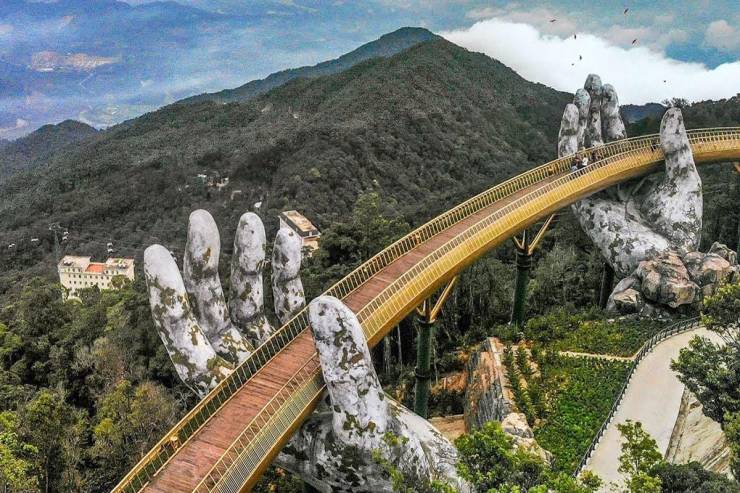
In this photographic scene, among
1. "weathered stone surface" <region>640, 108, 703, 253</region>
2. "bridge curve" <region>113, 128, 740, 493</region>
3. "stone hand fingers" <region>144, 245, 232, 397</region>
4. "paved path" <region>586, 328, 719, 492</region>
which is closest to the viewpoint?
"bridge curve" <region>113, 128, 740, 493</region>

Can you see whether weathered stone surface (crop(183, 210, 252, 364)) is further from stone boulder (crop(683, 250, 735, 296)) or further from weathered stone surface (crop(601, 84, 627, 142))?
weathered stone surface (crop(601, 84, 627, 142))

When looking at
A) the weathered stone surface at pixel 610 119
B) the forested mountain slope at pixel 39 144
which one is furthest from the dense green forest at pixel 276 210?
the forested mountain slope at pixel 39 144

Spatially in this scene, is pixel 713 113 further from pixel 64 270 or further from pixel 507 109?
pixel 64 270

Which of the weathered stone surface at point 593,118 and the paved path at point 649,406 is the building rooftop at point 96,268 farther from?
the paved path at point 649,406

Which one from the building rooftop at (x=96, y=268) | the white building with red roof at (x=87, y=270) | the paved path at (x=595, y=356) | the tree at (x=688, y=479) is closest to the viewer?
the tree at (x=688, y=479)

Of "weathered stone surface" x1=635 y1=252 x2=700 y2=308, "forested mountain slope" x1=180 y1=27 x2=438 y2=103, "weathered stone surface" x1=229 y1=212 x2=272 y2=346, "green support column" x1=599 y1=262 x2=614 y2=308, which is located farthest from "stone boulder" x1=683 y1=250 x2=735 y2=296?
"forested mountain slope" x1=180 y1=27 x2=438 y2=103

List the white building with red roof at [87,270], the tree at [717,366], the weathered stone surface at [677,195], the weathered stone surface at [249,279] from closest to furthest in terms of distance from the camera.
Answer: the tree at [717,366] → the weathered stone surface at [249,279] → the weathered stone surface at [677,195] → the white building with red roof at [87,270]

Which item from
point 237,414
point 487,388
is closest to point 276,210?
point 487,388
